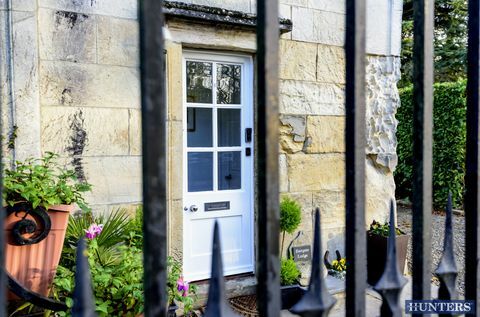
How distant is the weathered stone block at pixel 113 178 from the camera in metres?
3.04

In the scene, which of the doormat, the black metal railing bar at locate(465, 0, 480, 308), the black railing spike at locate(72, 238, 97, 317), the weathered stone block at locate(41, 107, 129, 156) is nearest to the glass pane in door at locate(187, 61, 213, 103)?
the weathered stone block at locate(41, 107, 129, 156)

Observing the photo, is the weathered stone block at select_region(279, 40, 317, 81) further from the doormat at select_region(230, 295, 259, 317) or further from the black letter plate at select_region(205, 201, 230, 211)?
the doormat at select_region(230, 295, 259, 317)

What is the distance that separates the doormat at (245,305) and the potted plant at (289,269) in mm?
295

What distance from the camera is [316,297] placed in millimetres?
713

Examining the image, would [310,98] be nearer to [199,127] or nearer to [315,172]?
[315,172]

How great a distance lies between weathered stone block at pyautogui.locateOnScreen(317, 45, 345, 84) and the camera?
13.0 feet

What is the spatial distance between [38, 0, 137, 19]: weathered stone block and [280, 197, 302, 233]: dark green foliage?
83.4 inches

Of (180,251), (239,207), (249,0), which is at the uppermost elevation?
(249,0)

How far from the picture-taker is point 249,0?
3658mm

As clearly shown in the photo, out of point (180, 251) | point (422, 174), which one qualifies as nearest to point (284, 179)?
point (180, 251)

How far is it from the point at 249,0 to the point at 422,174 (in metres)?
3.23

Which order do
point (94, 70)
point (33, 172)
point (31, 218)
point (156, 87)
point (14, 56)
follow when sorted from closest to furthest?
point (156, 87) → point (31, 218) → point (33, 172) → point (14, 56) → point (94, 70)

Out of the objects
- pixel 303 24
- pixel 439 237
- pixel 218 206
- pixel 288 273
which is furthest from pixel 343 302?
pixel 439 237

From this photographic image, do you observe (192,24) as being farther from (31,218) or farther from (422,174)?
(422,174)
